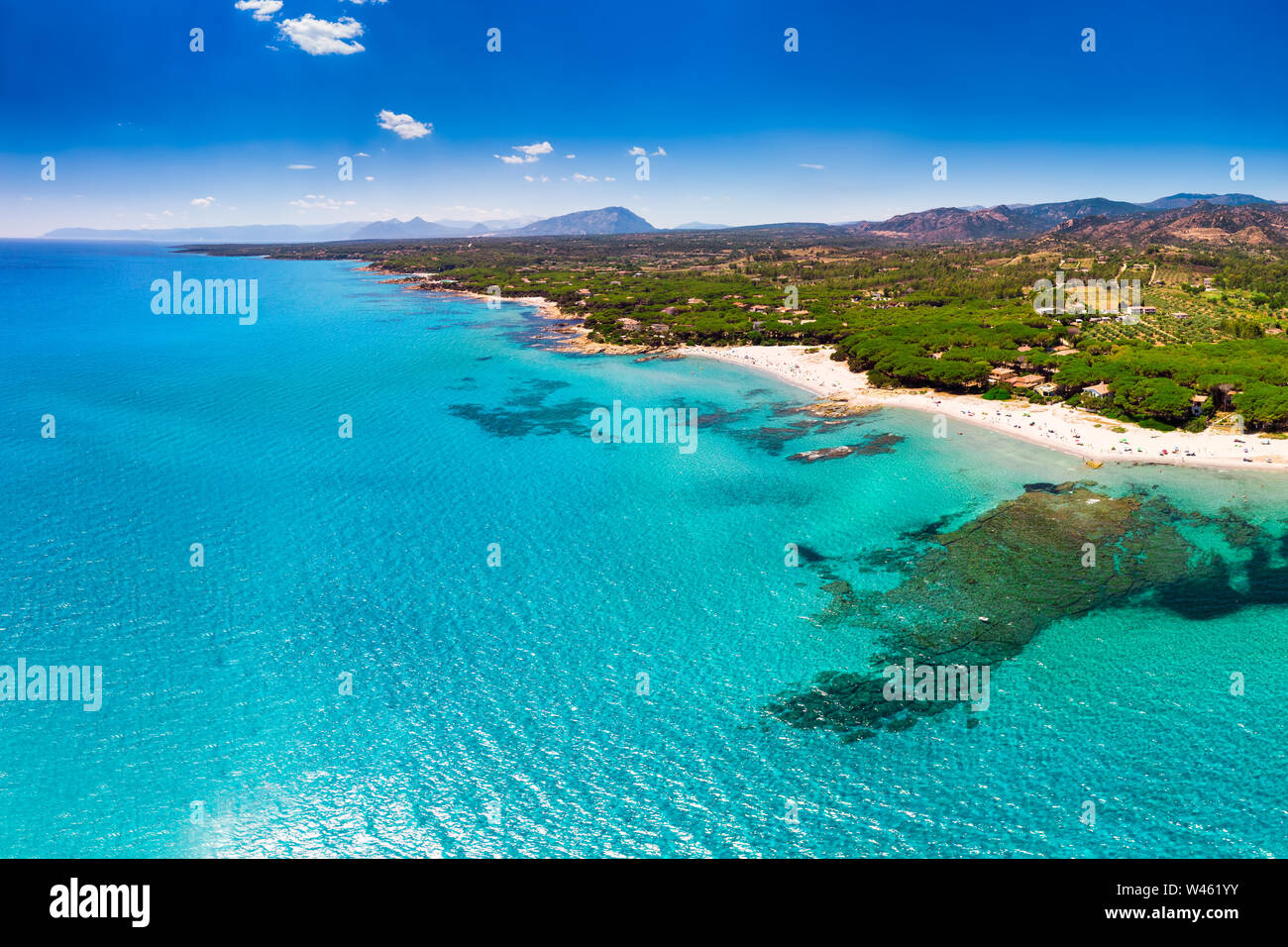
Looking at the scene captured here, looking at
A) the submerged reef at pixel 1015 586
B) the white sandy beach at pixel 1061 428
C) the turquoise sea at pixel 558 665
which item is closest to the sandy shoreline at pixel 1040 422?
the white sandy beach at pixel 1061 428

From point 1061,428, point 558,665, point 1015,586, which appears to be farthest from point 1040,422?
point 558,665

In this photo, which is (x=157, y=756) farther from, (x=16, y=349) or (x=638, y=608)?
(x=16, y=349)

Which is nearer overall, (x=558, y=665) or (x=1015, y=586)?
(x=558, y=665)

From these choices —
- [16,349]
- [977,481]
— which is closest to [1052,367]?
[977,481]

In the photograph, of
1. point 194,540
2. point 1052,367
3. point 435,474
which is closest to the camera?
point 194,540

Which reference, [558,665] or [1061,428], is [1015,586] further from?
[1061,428]

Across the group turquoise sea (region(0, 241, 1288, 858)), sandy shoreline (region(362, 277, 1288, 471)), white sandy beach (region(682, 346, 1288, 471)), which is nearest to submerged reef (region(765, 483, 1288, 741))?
turquoise sea (region(0, 241, 1288, 858))
